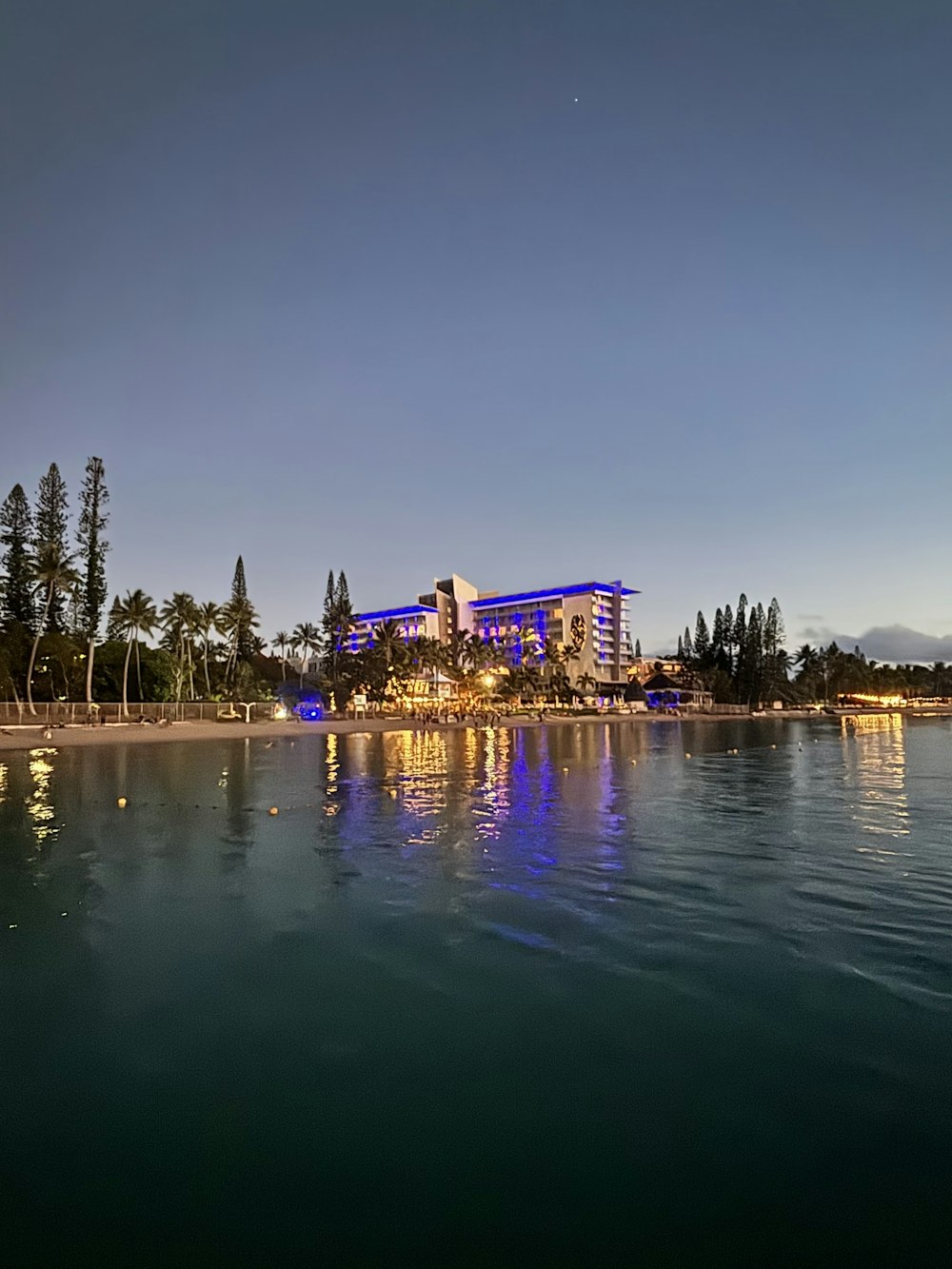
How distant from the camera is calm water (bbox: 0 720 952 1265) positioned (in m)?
4.84

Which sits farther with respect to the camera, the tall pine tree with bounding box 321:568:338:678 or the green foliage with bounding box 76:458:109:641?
the tall pine tree with bounding box 321:568:338:678

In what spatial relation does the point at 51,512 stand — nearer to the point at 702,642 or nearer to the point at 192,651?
the point at 192,651

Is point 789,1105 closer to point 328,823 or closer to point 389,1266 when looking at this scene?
point 389,1266

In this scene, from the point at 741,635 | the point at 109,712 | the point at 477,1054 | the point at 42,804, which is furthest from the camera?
the point at 741,635

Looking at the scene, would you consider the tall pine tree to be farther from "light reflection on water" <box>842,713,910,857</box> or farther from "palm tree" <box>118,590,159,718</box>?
"light reflection on water" <box>842,713,910,857</box>

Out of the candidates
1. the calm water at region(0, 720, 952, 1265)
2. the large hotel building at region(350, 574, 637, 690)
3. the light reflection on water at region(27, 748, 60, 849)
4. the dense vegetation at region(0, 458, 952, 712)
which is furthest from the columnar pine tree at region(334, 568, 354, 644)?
the calm water at region(0, 720, 952, 1265)

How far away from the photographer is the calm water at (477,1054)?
15.9 feet

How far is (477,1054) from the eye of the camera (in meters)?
7.03

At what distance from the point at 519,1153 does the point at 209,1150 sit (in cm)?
224

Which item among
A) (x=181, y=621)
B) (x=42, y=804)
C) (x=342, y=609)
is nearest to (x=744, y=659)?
(x=342, y=609)

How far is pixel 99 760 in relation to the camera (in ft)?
135

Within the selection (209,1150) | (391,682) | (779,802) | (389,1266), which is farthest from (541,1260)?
(391,682)

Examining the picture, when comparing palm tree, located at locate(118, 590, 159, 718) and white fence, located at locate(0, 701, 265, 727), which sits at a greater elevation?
palm tree, located at locate(118, 590, 159, 718)

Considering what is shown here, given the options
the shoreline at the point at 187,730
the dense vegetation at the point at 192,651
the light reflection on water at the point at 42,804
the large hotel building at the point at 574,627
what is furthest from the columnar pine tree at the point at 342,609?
the light reflection on water at the point at 42,804
